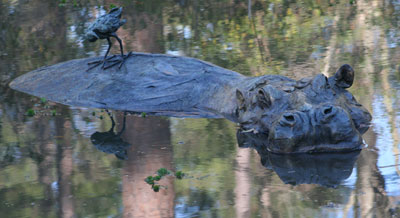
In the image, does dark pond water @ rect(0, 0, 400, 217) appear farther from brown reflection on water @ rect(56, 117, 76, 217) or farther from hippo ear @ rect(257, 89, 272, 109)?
hippo ear @ rect(257, 89, 272, 109)

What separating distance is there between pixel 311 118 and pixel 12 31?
416 inches

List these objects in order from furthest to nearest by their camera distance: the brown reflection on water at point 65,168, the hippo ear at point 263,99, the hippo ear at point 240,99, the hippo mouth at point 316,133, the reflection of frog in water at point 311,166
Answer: the hippo ear at point 240,99 → the hippo ear at point 263,99 → the hippo mouth at point 316,133 → the reflection of frog in water at point 311,166 → the brown reflection on water at point 65,168

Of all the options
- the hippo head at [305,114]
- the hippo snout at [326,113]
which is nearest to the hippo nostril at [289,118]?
the hippo head at [305,114]

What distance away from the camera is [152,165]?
7469 millimetres

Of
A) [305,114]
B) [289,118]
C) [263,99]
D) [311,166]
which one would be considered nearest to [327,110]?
[305,114]

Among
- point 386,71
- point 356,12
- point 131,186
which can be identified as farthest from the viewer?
point 356,12

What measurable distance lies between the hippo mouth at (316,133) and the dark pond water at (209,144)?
158mm

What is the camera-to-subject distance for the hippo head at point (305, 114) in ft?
24.7

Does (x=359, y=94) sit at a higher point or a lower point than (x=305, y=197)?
lower

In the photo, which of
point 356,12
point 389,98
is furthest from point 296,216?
point 356,12

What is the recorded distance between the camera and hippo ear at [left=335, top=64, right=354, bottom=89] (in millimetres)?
8383

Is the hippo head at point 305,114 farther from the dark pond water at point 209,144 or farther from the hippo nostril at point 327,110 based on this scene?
the dark pond water at point 209,144

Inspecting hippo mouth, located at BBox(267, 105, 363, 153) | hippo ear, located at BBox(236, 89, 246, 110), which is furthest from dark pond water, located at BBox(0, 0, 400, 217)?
hippo ear, located at BBox(236, 89, 246, 110)

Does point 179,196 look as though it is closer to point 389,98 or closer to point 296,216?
point 296,216
